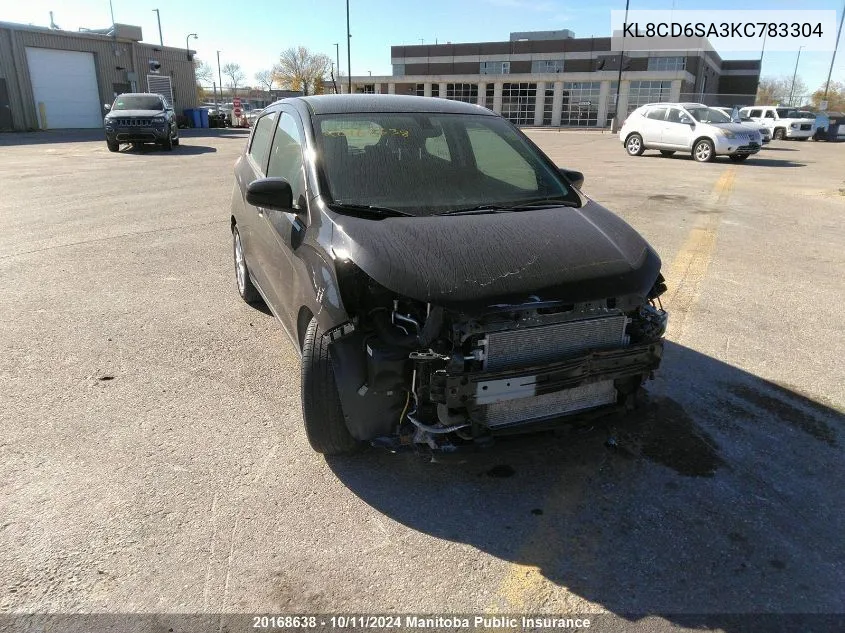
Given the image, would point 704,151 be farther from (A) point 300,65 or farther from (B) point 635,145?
(A) point 300,65

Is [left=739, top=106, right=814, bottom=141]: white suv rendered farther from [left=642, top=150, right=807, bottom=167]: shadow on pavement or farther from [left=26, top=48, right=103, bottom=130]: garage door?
[left=26, top=48, right=103, bottom=130]: garage door

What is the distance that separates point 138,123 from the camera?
18953 mm

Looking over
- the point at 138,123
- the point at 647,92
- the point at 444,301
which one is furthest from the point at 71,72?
the point at 647,92

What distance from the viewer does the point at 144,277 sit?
6.10 metres

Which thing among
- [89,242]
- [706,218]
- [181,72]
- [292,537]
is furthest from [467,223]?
[181,72]

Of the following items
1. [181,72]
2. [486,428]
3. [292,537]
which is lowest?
[292,537]

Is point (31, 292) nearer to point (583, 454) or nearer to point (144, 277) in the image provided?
point (144, 277)

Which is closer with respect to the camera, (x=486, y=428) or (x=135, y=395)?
(x=486, y=428)

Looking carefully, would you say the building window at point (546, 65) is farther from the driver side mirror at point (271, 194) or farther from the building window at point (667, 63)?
the driver side mirror at point (271, 194)

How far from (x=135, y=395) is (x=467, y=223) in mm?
2333

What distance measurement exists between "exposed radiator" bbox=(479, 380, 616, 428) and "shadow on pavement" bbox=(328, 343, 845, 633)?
121 mm

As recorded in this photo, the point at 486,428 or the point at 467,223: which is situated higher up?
the point at 467,223

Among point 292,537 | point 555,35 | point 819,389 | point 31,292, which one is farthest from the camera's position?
point 555,35

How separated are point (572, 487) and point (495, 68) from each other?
226 ft
